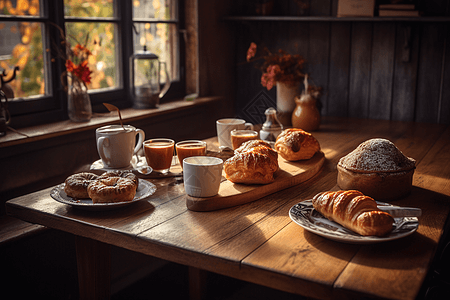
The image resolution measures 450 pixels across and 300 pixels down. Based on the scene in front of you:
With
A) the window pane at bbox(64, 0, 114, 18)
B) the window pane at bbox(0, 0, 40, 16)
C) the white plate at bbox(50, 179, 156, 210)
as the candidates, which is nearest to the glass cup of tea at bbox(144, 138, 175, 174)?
the white plate at bbox(50, 179, 156, 210)

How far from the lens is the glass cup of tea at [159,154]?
149cm

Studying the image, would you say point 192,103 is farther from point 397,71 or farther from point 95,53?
point 397,71

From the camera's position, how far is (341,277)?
877mm

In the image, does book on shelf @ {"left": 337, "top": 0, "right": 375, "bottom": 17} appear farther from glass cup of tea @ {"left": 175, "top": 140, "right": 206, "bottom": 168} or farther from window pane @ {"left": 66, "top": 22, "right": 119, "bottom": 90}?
A: glass cup of tea @ {"left": 175, "top": 140, "right": 206, "bottom": 168}

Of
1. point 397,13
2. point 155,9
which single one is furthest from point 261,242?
point 155,9

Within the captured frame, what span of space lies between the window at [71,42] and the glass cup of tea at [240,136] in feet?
2.98

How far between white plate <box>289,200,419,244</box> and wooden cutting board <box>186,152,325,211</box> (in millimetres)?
175

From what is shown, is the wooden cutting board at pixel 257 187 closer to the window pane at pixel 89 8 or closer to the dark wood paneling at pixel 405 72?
the window pane at pixel 89 8

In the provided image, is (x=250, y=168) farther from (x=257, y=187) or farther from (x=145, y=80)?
(x=145, y=80)

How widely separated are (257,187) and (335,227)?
1.04 ft

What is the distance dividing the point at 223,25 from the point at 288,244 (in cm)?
238

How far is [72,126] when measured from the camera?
6.77ft

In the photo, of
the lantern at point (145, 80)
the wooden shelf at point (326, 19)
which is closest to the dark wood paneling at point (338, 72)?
the wooden shelf at point (326, 19)

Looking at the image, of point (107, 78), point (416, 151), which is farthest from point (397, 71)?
point (107, 78)
